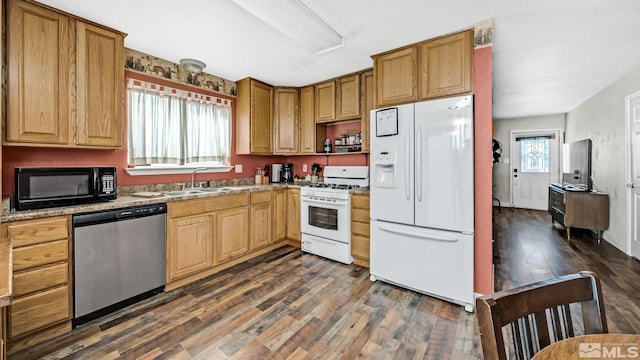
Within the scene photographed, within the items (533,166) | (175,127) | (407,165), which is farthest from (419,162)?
(533,166)

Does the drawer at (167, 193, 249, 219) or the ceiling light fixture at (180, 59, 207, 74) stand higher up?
the ceiling light fixture at (180, 59, 207, 74)

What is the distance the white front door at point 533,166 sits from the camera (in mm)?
6520

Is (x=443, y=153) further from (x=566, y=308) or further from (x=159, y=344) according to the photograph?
(x=159, y=344)

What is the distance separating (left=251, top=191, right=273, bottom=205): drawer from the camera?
135 inches

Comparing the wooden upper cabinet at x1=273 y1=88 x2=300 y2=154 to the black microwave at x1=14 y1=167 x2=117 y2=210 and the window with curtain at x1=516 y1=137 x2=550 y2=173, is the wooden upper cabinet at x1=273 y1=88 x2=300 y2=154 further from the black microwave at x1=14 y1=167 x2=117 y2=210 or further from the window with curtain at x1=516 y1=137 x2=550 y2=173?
the window with curtain at x1=516 y1=137 x2=550 y2=173

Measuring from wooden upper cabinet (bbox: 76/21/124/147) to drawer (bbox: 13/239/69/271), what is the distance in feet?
2.84

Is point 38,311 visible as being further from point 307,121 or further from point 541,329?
point 307,121

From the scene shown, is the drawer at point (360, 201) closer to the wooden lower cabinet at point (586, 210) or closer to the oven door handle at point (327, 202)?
the oven door handle at point (327, 202)

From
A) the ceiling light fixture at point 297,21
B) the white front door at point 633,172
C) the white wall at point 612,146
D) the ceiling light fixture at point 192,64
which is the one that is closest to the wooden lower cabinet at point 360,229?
the ceiling light fixture at point 297,21

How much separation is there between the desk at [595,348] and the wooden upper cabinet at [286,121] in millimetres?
3670

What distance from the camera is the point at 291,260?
11.1ft

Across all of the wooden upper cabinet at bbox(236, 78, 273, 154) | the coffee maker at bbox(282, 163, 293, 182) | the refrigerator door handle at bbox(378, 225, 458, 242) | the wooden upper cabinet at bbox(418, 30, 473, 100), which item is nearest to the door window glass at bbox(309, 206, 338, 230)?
the refrigerator door handle at bbox(378, 225, 458, 242)

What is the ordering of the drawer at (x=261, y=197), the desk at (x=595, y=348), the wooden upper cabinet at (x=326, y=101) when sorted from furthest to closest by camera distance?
the wooden upper cabinet at (x=326, y=101)
the drawer at (x=261, y=197)
the desk at (x=595, y=348)

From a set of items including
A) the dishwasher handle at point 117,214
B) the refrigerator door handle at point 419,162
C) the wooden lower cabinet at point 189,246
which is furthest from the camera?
the wooden lower cabinet at point 189,246
